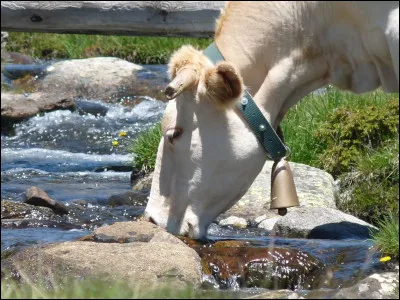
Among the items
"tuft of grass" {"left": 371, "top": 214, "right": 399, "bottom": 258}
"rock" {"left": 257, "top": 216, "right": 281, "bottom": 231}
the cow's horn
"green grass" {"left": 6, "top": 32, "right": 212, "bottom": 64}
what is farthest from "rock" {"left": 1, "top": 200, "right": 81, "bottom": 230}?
"green grass" {"left": 6, "top": 32, "right": 212, "bottom": 64}

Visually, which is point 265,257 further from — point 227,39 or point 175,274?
point 227,39

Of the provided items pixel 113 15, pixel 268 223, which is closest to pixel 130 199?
pixel 268 223

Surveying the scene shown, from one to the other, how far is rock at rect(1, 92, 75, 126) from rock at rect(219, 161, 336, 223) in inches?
221

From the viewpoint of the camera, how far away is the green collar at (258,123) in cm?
608

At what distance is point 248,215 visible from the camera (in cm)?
902

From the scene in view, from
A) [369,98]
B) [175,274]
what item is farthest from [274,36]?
[369,98]

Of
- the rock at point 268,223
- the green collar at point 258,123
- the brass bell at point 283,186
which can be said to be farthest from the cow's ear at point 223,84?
the rock at point 268,223

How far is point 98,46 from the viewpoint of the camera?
60.3ft

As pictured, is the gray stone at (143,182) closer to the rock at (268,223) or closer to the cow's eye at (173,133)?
the rock at (268,223)

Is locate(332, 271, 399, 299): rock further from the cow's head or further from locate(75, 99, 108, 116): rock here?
locate(75, 99, 108, 116): rock

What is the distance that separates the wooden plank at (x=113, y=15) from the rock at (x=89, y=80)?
4.75m

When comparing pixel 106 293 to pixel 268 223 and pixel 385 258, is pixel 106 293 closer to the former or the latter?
pixel 385 258

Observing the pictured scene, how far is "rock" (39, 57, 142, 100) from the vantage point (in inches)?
623

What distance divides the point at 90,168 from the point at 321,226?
4719 mm
